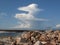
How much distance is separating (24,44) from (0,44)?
2.97 metres

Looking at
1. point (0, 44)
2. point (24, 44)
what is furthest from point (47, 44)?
point (0, 44)

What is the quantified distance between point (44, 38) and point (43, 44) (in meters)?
5.02

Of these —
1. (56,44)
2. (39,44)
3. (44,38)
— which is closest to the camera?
(39,44)

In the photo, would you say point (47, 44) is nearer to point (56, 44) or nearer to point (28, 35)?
point (56, 44)

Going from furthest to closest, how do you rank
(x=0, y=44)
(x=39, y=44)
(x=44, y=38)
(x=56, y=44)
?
1. (x=44, y=38)
2. (x=0, y=44)
3. (x=56, y=44)
4. (x=39, y=44)

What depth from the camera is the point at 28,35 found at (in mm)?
24891

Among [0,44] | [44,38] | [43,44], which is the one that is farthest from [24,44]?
[44,38]

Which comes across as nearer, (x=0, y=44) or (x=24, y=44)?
(x=24, y=44)

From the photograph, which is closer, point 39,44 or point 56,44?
point 39,44

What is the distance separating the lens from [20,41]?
20.2 m

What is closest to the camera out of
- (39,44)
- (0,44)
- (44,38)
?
(39,44)

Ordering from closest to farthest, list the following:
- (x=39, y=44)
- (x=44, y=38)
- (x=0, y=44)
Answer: (x=39, y=44) < (x=0, y=44) < (x=44, y=38)

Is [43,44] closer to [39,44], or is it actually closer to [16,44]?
[39,44]

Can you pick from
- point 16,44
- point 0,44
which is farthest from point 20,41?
point 0,44
